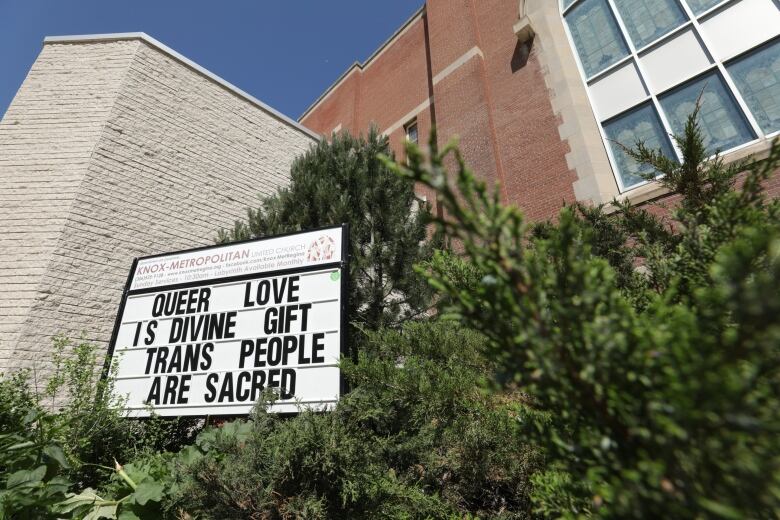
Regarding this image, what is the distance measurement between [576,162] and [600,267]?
29.9 ft

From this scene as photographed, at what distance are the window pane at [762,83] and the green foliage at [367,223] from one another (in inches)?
263

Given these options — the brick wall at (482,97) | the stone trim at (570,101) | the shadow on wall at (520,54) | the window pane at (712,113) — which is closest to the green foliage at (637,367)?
the brick wall at (482,97)

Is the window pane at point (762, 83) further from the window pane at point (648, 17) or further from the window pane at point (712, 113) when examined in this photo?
the window pane at point (648, 17)

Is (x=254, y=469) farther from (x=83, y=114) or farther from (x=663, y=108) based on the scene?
(x=663, y=108)

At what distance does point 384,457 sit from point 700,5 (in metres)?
10.9

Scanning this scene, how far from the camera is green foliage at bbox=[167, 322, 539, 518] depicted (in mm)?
2494

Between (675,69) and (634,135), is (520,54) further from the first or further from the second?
(634,135)

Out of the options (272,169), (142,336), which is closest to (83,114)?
(272,169)

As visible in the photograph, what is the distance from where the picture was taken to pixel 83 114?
7.09m

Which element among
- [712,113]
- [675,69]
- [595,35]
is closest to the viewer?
[712,113]

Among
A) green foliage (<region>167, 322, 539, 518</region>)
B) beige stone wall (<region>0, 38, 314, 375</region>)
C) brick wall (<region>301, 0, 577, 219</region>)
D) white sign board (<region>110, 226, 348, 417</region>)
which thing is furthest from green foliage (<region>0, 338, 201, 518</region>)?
brick wall (<region>301, 0, 577, 219</region>)

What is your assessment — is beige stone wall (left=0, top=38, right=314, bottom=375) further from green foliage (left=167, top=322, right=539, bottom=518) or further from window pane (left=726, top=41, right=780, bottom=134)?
window pane (left=726, top=41, right=780, bottom=134)

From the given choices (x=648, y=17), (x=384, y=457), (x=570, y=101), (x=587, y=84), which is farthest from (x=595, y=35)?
(x=384, y=457)

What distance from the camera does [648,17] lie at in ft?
28.2
